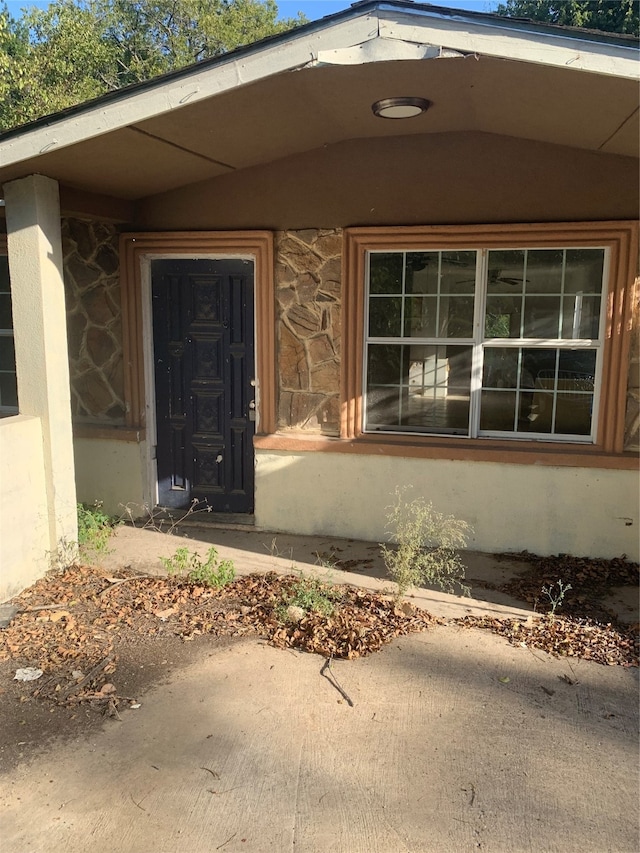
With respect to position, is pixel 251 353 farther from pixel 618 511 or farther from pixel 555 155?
pixel 618 511

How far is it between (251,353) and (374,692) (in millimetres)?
3418

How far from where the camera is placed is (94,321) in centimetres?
632

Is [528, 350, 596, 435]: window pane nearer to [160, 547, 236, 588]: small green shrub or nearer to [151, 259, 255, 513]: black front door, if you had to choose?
[151, 259, 255, 513]: black front door

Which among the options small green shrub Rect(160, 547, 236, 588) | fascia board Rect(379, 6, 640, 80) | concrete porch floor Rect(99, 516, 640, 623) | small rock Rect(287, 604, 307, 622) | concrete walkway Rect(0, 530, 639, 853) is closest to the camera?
concrete walkway Rect(0, 530, 639, 853)

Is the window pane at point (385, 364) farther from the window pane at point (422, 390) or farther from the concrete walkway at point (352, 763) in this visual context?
the concrete walkway at point (352, 763)

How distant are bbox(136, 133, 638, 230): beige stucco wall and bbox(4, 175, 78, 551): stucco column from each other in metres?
1.49

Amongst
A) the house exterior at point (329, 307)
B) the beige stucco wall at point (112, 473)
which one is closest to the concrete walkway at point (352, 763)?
the house exterior at point (329, 307)

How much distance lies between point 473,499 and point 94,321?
13.2ft

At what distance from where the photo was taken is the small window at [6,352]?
270 inches

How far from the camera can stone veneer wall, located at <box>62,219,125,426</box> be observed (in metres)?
6.20

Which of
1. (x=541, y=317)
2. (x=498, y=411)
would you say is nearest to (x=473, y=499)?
(x=498, y=411)

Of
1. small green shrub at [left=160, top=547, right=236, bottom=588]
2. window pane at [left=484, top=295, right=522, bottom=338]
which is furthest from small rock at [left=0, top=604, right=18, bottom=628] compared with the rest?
window pane at [left=484, top=295, right=522, bottom=338]

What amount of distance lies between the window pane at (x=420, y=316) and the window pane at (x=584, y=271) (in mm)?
1098

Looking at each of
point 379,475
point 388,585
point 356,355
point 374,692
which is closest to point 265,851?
point 374,692
